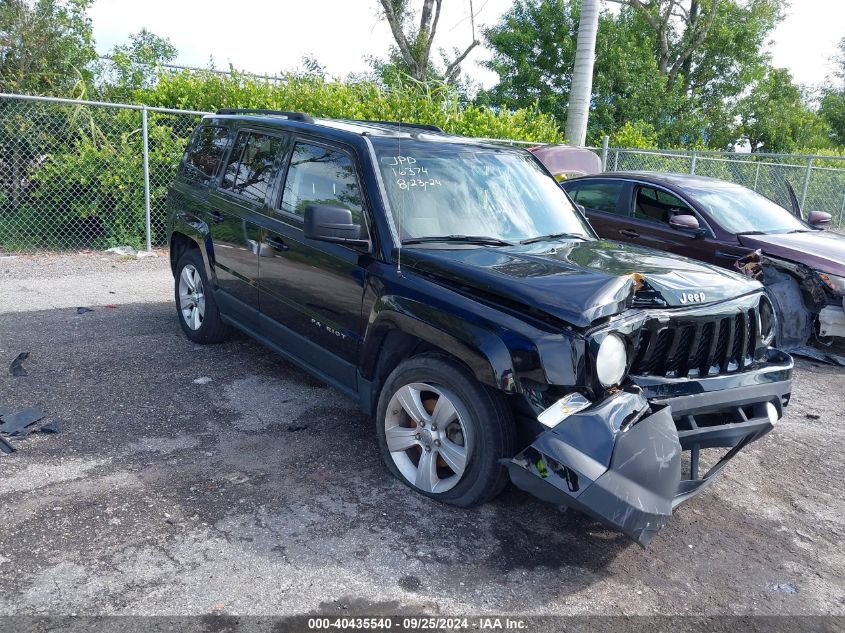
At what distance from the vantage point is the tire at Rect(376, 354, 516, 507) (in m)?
3.25

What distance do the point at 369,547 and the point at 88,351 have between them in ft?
12.4

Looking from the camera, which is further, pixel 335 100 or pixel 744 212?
pixel 335 100

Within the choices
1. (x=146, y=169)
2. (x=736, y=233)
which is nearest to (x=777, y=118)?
(x=736, y=233)

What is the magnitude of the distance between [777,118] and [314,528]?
3241 centimetres

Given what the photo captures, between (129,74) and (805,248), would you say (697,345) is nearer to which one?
(805,248)

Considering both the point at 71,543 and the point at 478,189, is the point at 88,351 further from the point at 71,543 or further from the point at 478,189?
the point at 478,189

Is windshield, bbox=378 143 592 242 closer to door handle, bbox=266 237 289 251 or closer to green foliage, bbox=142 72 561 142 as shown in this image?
door handle, bbox=266 237 289 251

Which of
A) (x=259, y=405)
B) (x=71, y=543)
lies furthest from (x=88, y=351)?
(x=71, y=543)

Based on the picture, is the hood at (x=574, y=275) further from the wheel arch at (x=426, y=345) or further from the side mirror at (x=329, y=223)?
the side mirror at (x=329, y=223)

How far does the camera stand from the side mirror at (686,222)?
7.26 metres

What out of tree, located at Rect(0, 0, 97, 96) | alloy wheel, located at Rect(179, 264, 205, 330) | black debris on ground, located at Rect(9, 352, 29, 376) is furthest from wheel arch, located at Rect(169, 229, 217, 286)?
tree, located at Rect(0, 0, 97, 96)

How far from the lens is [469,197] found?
13.9 feet

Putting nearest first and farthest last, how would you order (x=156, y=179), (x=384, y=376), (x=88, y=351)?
1. (x=384, y=376)
2. (x=88, y=351)
3. (x=156, y=179)

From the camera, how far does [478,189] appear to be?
4.32 m
